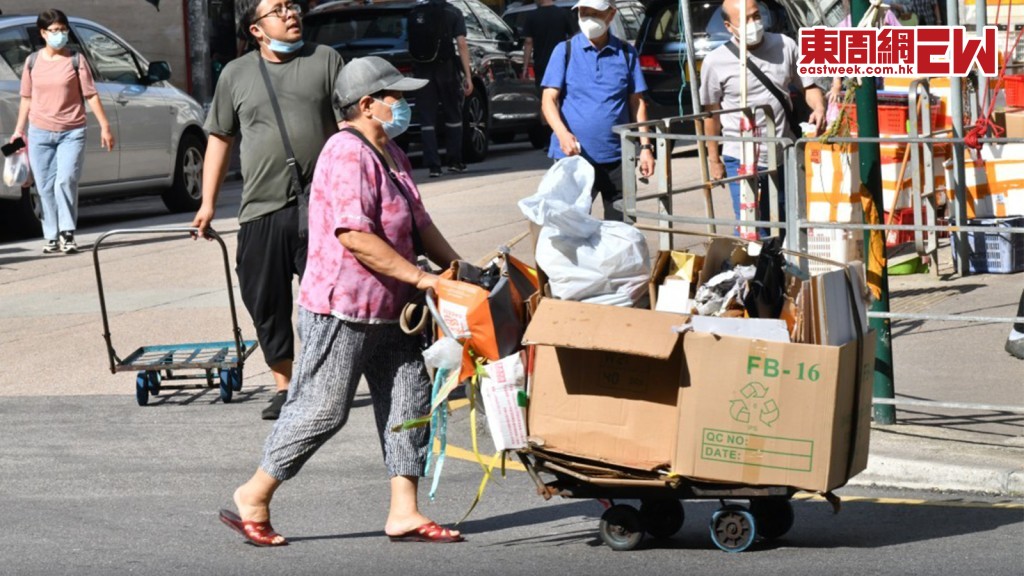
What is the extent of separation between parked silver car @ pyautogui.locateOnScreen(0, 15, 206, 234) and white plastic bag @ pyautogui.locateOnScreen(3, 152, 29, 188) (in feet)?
1.87

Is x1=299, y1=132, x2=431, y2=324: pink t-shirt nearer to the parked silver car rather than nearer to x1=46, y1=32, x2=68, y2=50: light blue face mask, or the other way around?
x1=46, y1=32, x2=68, y2=50: light blue face mask

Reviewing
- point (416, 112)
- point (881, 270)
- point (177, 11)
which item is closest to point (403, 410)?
point (881, 270)

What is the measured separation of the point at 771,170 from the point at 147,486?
11.7 ft

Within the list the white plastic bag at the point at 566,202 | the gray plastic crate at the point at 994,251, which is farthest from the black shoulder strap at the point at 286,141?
the gray plastic crate at the point at 994,251

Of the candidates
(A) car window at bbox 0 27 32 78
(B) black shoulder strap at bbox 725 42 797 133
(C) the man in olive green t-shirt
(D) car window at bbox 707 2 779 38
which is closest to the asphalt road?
(C) the man in olive green t-shirt

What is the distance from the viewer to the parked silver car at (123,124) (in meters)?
15.1

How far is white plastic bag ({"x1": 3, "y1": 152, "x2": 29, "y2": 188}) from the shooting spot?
45.8ft

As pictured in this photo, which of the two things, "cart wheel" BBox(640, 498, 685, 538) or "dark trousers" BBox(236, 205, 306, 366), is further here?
"dark trousers" BBox(236, 205, 306, 366)

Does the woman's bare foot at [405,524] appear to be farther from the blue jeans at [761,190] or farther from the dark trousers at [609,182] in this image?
the blue jeans at [761,190]

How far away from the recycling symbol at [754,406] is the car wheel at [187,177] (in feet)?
39.6

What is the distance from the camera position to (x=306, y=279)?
20.4ft

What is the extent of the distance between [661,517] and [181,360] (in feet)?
13.4

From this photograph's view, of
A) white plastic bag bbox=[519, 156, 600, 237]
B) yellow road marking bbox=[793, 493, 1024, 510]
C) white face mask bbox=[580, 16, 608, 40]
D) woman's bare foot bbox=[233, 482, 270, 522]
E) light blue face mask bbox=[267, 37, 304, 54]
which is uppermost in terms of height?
white face mask bbox=[580, 16, 608, 40]

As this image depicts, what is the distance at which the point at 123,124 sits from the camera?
52.3 feet
